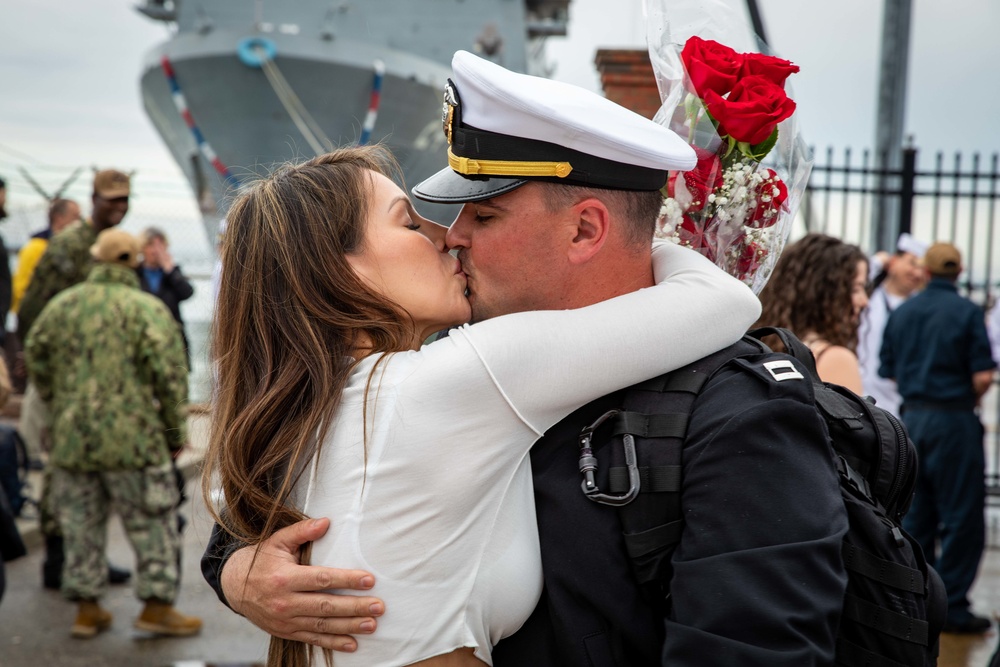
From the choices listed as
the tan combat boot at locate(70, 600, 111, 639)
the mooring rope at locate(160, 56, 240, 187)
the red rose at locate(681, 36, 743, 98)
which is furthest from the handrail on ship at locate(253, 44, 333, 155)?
the red rose at locate(681, 36, 743, 98)

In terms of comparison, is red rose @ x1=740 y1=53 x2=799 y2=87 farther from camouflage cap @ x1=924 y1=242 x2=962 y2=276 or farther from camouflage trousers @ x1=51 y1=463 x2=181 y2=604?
camouflage trousers @ x1=51 y1=463 x2=181 y2=604

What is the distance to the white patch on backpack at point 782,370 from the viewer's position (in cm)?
155

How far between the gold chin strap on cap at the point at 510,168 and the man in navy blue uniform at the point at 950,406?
177 inches

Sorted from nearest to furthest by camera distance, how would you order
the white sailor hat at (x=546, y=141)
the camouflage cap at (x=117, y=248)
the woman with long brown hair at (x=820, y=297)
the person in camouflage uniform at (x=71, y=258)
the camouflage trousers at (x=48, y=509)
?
1. the white sailor hat at (x=546, y=141)
2. the woman with long brown hair at (x=820, y=297)
3. the camouflage cap at (x=117, y=248)
4. the camouflage trousers at (x=48, y=509)
5. the person in camouflage uniform at (x=71, y=258)

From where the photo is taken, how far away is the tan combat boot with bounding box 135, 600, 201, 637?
5195mm

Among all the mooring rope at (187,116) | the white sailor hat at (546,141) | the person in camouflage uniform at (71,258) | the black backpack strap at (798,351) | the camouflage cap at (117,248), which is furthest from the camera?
the mooring rope at (187,116)

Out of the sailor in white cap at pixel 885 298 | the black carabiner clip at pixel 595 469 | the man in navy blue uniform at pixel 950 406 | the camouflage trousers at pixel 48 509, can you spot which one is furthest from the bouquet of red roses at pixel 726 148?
the camouflage trousers at pixel 48 509

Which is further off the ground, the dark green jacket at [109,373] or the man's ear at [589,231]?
the man's ear at [589,231]

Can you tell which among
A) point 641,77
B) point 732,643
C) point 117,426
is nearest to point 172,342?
point 117,426

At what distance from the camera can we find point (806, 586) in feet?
4.47

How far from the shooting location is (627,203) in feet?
5.68

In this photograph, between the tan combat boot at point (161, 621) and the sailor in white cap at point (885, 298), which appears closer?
the tan combat boot at point (161, 621)

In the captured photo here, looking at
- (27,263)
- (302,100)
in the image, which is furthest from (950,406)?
(302,100)

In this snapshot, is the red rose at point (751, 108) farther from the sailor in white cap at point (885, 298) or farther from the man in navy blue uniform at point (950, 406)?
the sailor in white cap at point (885, 298)
